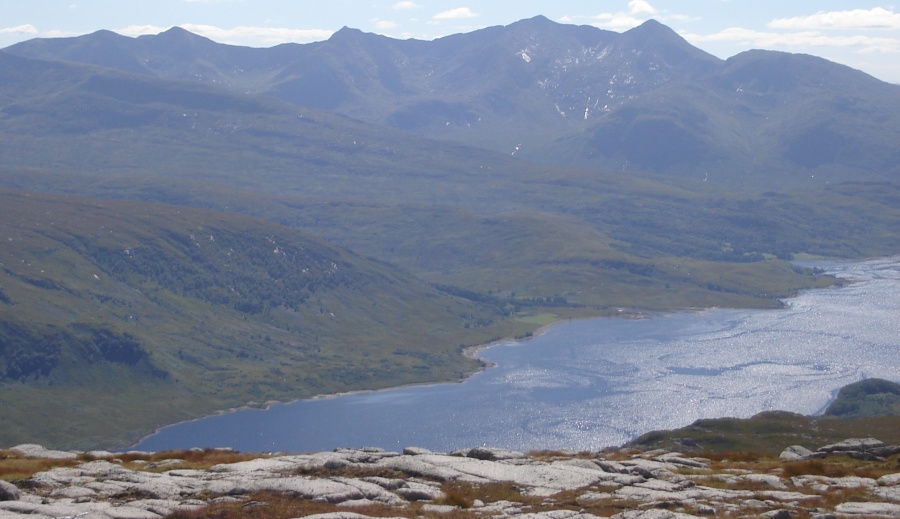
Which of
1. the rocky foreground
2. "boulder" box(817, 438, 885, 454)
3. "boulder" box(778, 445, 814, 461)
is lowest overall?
"boulder" box(778, 445, 814, 461)

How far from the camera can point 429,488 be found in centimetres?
4297

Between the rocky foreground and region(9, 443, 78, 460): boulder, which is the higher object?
the rocky foreground

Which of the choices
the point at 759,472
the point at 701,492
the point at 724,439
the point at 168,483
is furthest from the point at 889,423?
the point at 168,483

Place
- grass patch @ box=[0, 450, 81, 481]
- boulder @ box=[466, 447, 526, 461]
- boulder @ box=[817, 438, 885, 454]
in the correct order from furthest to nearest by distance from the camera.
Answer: boulder @ box=[817, 438, 885, 454], boulder @ box=[466, 447, 526, 461], grass patch @ box=[0, 450, 81, 481]

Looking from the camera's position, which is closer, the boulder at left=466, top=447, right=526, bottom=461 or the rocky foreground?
the rocky foreground

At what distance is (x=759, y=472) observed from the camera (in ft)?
171

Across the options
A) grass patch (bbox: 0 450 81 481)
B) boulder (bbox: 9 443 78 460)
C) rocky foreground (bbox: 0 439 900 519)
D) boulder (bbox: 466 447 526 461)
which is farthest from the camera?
boulder (bbox: 9 443 78 460)

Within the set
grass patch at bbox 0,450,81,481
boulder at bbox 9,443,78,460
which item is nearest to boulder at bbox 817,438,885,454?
grass patch at bbox 0,450,81,481

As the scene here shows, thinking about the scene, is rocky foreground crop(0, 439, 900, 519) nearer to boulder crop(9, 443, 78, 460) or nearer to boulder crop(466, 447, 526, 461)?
boulder crop(466, 447, 526, 461)

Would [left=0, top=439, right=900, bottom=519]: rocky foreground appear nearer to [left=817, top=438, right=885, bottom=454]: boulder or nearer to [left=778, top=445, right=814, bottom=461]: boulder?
[left=778, top=445, right=814, bottom=461]: boulder

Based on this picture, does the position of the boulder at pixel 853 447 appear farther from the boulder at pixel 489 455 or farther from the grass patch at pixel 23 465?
the grass patch at pixel 23 465

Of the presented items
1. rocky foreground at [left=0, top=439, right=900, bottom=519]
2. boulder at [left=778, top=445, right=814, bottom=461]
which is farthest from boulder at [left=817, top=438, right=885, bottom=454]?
rocky foreground at [left=0, top=439, right=900, bottom=519]

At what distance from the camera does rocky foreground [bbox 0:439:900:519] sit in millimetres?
38438

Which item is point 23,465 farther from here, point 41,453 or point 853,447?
point 853,447
